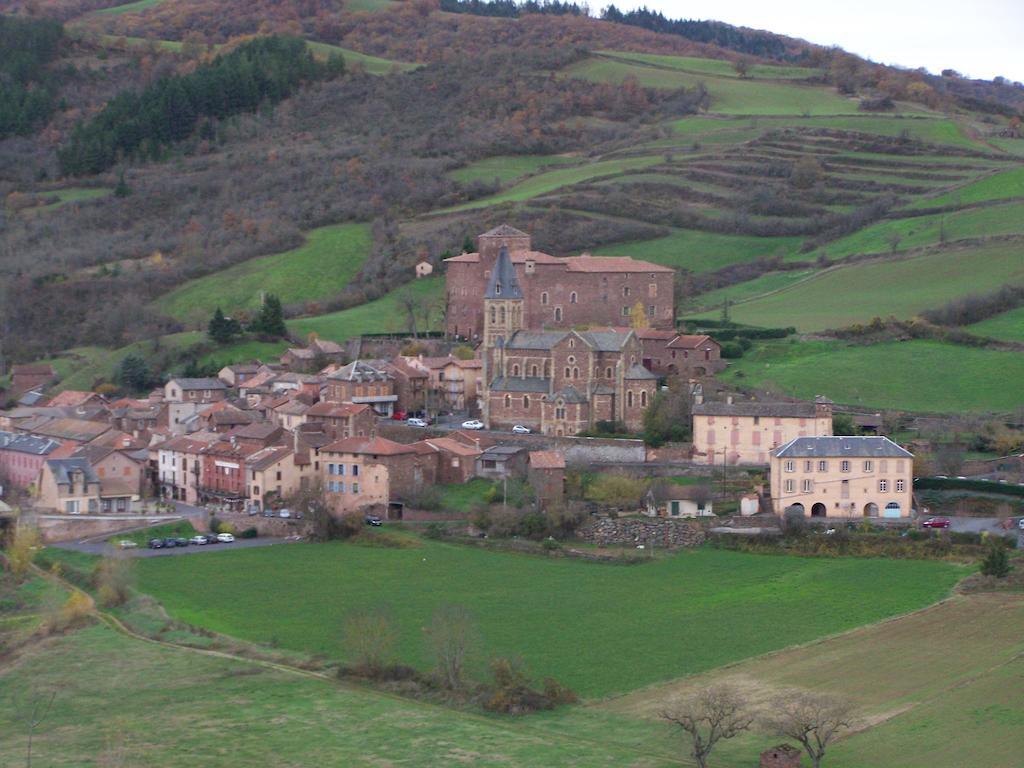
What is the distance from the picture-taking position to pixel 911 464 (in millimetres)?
54250

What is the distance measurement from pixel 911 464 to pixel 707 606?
1089 cm

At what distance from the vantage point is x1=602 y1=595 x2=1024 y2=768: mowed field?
111ft

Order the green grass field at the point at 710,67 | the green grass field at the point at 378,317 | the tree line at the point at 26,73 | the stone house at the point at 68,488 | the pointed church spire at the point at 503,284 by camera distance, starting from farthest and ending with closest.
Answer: the green grass field at the point at 710,67 < the tree line at the point at 26,73 < the green grass field at the point at 378,317 < the pointed church spire at the point at 503,284 < the stone house at the point at 68,488

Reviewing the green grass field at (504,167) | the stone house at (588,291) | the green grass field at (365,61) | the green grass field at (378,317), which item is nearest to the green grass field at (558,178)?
the green grass field at (504,167)

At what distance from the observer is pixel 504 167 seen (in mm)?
114812

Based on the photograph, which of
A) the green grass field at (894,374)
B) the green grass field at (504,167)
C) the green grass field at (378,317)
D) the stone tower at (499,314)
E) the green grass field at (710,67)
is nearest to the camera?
the green grass field at (894,374)

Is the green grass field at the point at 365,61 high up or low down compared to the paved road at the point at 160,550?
up

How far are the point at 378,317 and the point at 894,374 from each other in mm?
28794

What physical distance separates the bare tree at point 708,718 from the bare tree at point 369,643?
759cm

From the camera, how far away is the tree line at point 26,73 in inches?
5399

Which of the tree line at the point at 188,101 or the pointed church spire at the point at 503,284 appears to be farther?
the tree line at the point at 188,101

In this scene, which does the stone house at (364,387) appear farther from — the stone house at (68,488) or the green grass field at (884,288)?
the green grass field at (884,288)

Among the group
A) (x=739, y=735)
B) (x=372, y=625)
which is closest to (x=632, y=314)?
(x=372, y=625)

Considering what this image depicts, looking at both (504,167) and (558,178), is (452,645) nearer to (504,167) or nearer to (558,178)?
(558,178)
